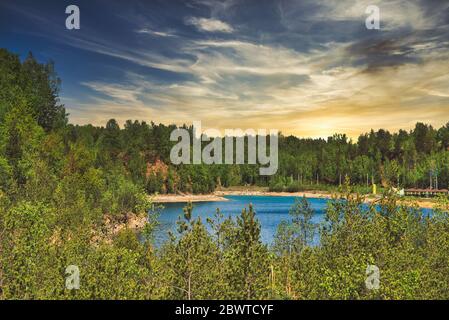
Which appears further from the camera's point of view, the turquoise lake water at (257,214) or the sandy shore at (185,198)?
the sandy shore at (185,198)

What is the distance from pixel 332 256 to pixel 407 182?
159m

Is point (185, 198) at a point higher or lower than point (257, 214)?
higher

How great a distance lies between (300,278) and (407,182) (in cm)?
16045

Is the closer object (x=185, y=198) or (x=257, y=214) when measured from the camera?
(x=257, y=214)

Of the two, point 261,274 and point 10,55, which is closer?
point 261,274

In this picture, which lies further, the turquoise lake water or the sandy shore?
the sandy shore

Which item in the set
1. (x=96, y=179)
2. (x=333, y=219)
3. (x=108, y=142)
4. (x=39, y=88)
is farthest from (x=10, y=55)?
(x=108, y=142)

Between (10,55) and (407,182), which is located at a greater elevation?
(10,55)

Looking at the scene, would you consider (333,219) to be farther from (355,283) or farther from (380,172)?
(380,172)

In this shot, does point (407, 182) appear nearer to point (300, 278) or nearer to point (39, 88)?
point (39, 88)

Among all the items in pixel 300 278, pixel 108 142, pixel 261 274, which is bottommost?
pixel 300 278
